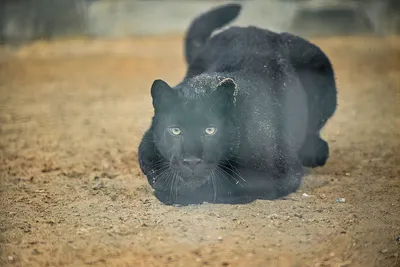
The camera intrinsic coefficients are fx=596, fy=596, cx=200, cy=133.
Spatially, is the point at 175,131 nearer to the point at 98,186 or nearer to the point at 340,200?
the point at 98,186

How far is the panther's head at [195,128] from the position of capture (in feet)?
8.96

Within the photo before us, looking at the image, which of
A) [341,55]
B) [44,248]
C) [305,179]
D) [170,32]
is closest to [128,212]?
[44,248]

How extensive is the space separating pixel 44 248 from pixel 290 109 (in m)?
1.62

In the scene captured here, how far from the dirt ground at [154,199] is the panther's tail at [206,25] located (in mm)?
282

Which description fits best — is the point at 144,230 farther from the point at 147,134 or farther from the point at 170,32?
the point at 170,32

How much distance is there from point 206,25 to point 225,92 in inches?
54.5

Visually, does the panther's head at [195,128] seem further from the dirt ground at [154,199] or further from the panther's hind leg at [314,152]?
the panther's hind leg at [314,152]

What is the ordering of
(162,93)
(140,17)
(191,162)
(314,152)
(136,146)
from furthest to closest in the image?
(140,17) → (136,146) → (314,152) → (162,93) → (191,162)

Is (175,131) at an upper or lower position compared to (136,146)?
upper

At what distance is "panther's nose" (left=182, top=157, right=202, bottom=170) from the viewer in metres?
2.69

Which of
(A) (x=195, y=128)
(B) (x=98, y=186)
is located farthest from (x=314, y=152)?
(B) (x=98, y=186)

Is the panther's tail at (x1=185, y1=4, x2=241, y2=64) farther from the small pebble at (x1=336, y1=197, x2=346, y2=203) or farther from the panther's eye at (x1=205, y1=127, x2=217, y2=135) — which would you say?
the small pebble at (x1=336, y1=197, x2=346, y2=203)

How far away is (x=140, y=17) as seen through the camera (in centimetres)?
716

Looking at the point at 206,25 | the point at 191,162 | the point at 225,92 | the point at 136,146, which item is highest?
the point at 206,25
